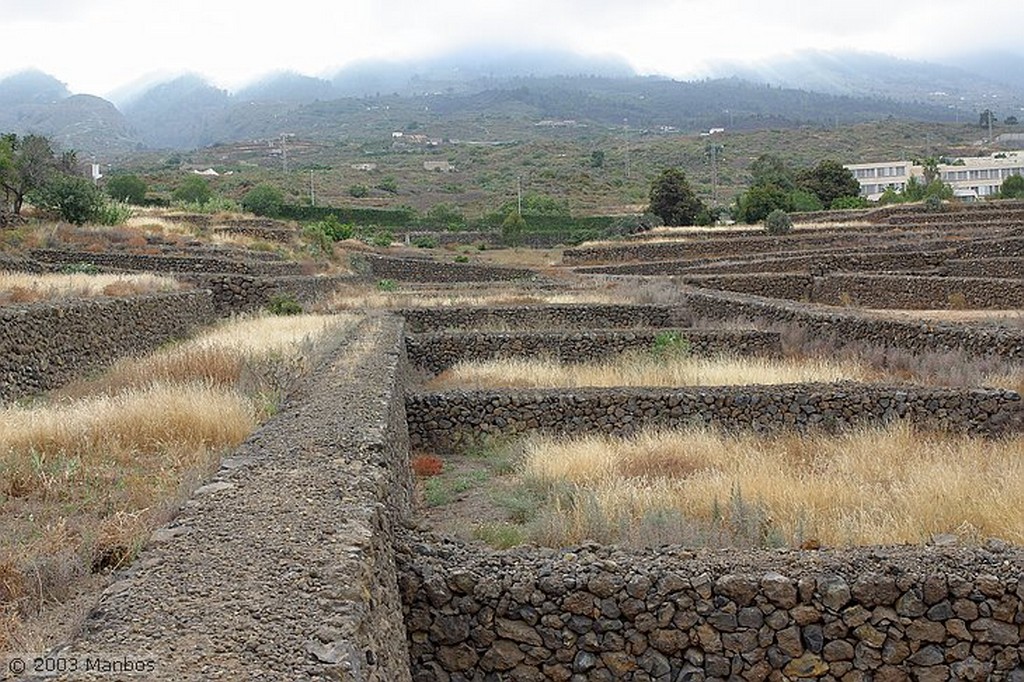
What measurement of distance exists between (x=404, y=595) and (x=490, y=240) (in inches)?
2062

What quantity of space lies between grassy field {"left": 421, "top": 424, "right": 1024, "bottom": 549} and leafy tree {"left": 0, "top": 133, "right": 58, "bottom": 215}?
26718 millimetres

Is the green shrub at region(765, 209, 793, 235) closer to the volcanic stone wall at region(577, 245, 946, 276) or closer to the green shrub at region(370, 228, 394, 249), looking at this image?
the volcanic stone wall at region(577, 245, 946, 276)

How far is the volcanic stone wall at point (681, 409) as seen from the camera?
36.1 feet

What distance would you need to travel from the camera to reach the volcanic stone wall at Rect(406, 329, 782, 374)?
15984mm

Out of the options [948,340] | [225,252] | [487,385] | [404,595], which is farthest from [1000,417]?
[225,252]

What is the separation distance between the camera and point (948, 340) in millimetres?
14742

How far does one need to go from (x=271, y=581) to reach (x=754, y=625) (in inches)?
116

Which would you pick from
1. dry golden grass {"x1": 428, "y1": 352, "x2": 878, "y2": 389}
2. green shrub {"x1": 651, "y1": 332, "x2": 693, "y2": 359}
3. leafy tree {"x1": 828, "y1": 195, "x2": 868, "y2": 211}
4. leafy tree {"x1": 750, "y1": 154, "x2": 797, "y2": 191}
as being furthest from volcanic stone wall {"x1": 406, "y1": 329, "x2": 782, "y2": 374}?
leafy tree {"x1": 750, "y1": 154, "x2": 797, "y2": 191}

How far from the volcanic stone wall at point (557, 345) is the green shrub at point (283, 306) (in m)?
5.87

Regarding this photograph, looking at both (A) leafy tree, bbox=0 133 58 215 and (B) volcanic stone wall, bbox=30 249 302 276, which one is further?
(A) leafy tree, bbox=0 133 58 215

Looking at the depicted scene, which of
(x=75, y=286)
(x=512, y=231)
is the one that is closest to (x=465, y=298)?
(x=75, y=286)

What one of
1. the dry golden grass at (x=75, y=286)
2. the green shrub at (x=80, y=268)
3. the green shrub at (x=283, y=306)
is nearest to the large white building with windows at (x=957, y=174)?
the green shrub at (x=283, y=306)

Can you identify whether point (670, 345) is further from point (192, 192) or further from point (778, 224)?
point (192, 192)

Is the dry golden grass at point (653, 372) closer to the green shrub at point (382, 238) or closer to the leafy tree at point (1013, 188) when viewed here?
the green shrub at point (382, 238)
